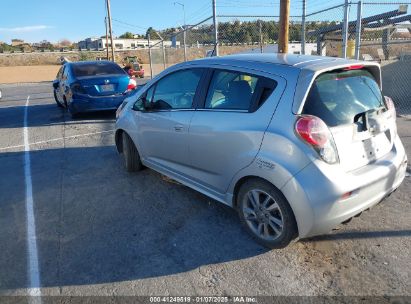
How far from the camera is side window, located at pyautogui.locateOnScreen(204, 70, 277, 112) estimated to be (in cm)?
335

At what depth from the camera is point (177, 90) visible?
14.5 ft

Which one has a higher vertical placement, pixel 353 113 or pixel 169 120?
pixel 353 113

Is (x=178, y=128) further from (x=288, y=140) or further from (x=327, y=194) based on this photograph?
(x=327, y=194)

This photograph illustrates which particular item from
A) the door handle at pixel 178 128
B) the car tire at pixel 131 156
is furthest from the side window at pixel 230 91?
the car tire at pixel 131 156

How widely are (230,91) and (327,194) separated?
1368 millimetres

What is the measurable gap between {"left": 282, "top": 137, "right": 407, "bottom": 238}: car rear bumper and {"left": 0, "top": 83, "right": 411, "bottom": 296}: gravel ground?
404 millimetres

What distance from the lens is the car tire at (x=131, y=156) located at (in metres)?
5.34

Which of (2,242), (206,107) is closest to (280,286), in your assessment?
(206,107)

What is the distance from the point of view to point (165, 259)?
331cm

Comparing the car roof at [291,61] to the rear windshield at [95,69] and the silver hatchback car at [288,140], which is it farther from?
the rear windshield at [95,69]

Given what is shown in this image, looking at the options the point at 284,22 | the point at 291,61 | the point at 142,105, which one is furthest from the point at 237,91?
the point at 284,22

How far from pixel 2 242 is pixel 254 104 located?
275cm

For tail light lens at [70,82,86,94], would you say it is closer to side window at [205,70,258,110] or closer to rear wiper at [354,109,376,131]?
side window at [205,70,258,110]

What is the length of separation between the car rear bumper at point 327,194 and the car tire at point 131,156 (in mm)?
2806
